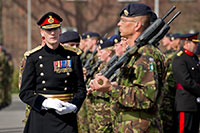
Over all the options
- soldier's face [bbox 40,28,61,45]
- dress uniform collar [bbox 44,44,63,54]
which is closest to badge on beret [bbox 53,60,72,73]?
dress uniform collar [bbox 44,44,63,54]

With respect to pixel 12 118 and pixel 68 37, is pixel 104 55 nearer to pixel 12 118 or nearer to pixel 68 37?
pixel 68 37

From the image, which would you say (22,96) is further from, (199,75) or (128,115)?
(199,75)

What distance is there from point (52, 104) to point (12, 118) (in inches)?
349

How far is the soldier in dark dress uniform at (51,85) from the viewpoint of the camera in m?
5.00

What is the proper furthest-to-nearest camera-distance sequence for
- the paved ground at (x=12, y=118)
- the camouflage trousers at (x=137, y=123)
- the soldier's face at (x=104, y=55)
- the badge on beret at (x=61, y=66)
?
the paved ground at (x=12, y=118) → the soldier's face at (x=104, y=55) → the badge on beret at (x=61, y=66) → the camouflage trousers at (x=137, y=123)

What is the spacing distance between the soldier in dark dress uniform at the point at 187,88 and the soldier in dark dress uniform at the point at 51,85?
2633 mm

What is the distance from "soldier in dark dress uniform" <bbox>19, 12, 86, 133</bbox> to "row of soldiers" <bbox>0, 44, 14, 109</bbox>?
1068 centimetres

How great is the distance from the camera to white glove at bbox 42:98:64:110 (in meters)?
4.82

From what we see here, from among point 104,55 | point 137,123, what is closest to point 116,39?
point 104,55

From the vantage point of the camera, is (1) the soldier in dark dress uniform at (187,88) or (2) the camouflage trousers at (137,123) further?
(1) the soldier in dark dress uniform at (187,88)

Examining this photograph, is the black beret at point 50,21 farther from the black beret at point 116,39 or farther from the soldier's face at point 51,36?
the black beret at point 116,39

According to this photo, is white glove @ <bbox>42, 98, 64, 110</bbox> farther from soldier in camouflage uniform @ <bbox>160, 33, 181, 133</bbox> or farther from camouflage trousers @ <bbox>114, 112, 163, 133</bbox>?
soldier in camouflage uniform @ <bbox>160, 33, 181, 133</bbox>

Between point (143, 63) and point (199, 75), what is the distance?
3563 millimetres

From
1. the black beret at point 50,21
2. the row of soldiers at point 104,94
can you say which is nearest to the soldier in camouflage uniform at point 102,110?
the row of soldiers at point 104,94
